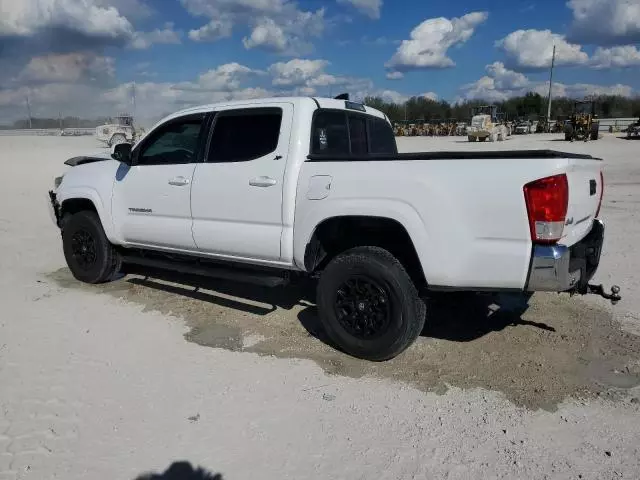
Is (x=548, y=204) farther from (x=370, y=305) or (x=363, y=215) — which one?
(x=370, y=305)

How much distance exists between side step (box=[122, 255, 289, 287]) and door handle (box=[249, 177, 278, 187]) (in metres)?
0.80

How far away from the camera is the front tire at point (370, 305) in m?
3.92

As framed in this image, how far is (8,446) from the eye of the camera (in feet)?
10.1

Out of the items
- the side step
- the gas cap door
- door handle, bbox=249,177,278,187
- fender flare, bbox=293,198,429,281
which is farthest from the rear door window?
the side step

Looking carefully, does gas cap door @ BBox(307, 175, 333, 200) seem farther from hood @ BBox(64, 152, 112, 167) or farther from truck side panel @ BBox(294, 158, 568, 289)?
hood @ BBox(64, 152, 112, 167)

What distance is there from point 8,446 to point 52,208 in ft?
13.8

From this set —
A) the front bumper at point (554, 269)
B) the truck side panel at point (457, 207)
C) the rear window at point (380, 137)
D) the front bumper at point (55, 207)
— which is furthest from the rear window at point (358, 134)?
the front bumper at point (55, 207)

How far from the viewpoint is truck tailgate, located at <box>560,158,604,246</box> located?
11.3 feet

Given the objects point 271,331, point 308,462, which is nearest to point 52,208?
point 271,331

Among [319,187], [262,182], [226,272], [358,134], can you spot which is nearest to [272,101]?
[262,182]

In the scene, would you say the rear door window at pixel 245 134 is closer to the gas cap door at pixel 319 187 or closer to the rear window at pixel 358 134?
the gas cap door at pixel 319 187

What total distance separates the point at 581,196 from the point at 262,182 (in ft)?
7.98

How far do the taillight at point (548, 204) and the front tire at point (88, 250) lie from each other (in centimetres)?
463

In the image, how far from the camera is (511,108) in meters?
76.9
